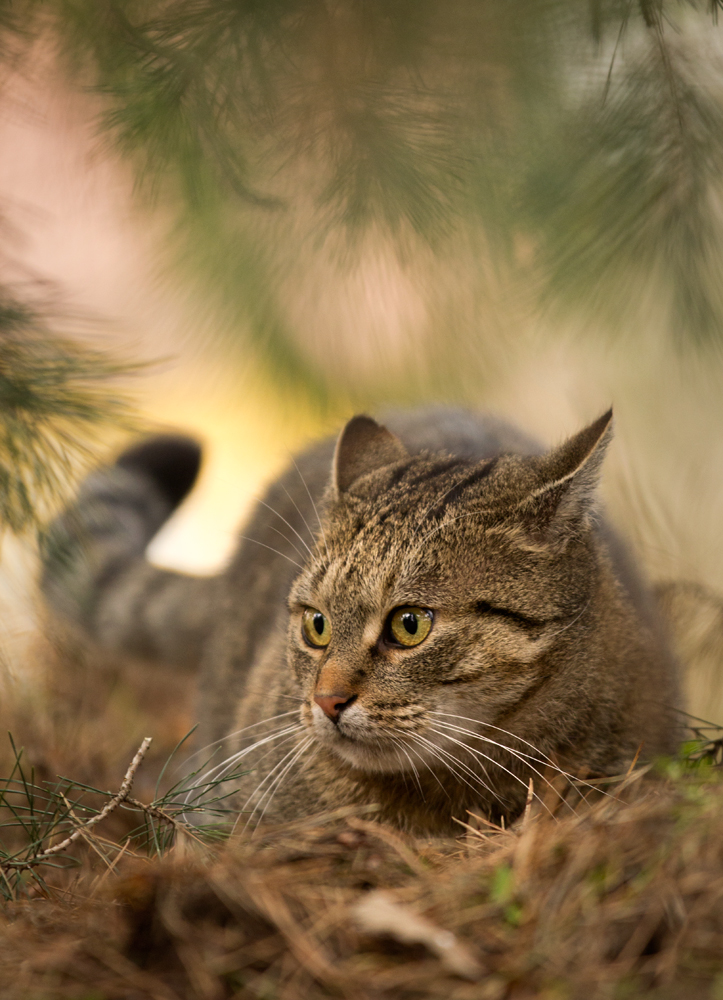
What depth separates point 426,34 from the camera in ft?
4.56

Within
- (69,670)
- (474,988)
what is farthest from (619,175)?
(69,670)

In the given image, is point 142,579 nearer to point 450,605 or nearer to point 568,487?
point 450,605

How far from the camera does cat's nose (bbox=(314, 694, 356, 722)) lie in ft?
5.68

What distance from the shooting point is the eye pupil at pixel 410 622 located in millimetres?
1775

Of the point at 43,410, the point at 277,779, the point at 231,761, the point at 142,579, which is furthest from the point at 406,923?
the point at 142,579

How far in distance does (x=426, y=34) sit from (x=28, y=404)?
1.04 metres

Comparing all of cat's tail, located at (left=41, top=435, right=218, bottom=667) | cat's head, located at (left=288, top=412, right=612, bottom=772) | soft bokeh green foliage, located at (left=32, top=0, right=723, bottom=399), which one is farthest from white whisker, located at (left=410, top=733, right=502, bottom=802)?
cat's tail, located at (left=41, top=435, right=218, bottom=667)

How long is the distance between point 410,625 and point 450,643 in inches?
3.8

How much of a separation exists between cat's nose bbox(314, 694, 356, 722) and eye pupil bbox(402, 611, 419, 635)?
0.18 m

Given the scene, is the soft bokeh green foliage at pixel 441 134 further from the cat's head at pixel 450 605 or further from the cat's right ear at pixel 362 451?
the cat's right ear at pixel 362 451

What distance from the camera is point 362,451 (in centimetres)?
225

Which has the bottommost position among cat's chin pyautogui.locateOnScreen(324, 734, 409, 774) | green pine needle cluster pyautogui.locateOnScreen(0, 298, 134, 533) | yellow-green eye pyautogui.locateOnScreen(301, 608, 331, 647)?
cat's chin pyautogui.locateOnScreen(324, 734, 409, 774)

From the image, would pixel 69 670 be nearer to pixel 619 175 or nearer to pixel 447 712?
pixel 447 712

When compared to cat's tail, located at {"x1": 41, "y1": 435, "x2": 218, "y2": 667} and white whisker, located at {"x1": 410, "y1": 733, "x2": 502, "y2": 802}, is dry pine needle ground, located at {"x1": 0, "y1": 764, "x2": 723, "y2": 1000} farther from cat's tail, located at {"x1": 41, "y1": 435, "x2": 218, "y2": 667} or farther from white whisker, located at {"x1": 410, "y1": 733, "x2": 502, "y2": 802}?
cat's tail, located at {"x1": 41, "y1": 435, "x2": 218, "y2": 667}
